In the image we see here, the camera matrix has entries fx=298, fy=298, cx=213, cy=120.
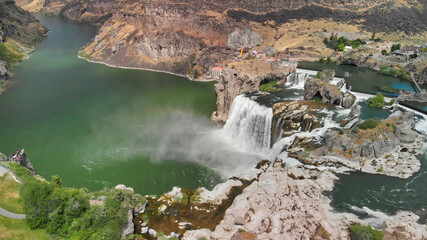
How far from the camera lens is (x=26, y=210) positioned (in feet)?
81.4

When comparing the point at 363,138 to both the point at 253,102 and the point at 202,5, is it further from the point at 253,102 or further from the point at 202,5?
the point at 202,5

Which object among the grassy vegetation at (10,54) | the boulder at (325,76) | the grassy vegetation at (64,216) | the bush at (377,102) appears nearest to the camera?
the grassy vegetation at (64,216)

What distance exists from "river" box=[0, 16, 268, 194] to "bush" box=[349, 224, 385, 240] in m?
19.8

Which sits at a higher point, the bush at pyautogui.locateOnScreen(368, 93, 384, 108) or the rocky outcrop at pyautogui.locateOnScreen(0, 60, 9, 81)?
the bush at pyautogui.locateOnScreen(368, 93, 384, 108)

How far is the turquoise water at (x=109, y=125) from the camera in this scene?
42188mm

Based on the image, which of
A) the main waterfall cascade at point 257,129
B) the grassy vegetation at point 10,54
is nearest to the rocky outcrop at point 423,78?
the main waterfall cascade at point 257,129

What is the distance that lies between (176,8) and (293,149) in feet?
268

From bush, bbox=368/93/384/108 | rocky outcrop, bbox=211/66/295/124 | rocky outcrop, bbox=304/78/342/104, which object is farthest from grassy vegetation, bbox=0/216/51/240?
bush, bbox=368/93/384/108

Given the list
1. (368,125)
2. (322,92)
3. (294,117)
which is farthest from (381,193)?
(322,92)

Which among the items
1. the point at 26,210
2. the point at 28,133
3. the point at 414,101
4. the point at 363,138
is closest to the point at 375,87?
the point at 414,101

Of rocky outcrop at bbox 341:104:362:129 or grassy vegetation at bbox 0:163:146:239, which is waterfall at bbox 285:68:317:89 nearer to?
rocky outcrop at bbox 341:104:362:129

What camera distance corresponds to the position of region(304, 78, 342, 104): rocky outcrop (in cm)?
4809

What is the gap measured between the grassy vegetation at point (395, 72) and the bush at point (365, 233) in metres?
57.1

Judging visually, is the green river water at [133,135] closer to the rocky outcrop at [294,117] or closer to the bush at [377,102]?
the bush at [377,102]
